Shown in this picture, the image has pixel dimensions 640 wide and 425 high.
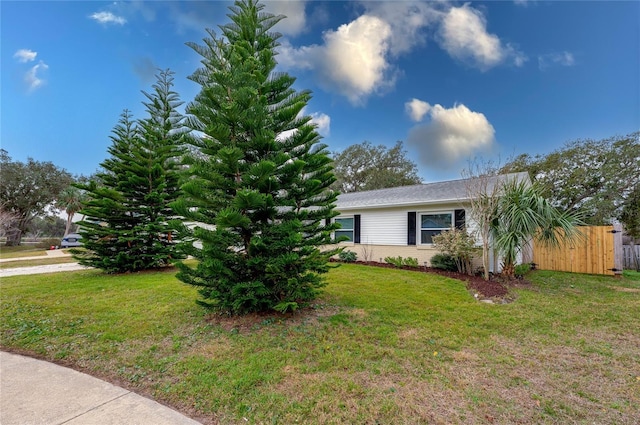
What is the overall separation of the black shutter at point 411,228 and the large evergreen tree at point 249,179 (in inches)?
252

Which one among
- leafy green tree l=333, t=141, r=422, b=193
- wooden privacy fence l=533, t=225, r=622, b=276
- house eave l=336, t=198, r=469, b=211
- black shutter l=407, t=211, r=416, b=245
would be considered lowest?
wooden privacy fence l=533, t=225, r=622, b=276

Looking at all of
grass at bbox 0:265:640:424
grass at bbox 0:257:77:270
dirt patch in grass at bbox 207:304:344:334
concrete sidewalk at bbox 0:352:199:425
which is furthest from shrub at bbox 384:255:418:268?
grass at bbox 0:257:77:270

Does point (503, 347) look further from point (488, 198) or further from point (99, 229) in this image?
point (99, 229)

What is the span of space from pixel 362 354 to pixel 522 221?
6174mm

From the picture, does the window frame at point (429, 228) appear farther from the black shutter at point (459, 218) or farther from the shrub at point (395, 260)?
the shrub at point (395, 260)

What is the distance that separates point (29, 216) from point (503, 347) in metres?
41.0

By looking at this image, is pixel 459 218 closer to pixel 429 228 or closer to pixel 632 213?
pixel 429 228

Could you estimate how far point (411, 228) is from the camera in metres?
10.6

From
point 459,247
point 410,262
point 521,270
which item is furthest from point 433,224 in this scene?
point 521,270

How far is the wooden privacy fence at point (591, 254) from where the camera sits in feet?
29.6

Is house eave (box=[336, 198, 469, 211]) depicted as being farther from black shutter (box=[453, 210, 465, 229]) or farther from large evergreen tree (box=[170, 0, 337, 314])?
large evergreen tree (box=[170, 0, 337, 314])

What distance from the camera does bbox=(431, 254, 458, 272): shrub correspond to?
9.08 metres

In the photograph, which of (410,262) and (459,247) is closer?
(459,247)

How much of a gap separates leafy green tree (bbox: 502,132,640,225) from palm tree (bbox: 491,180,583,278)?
21.7 feet
